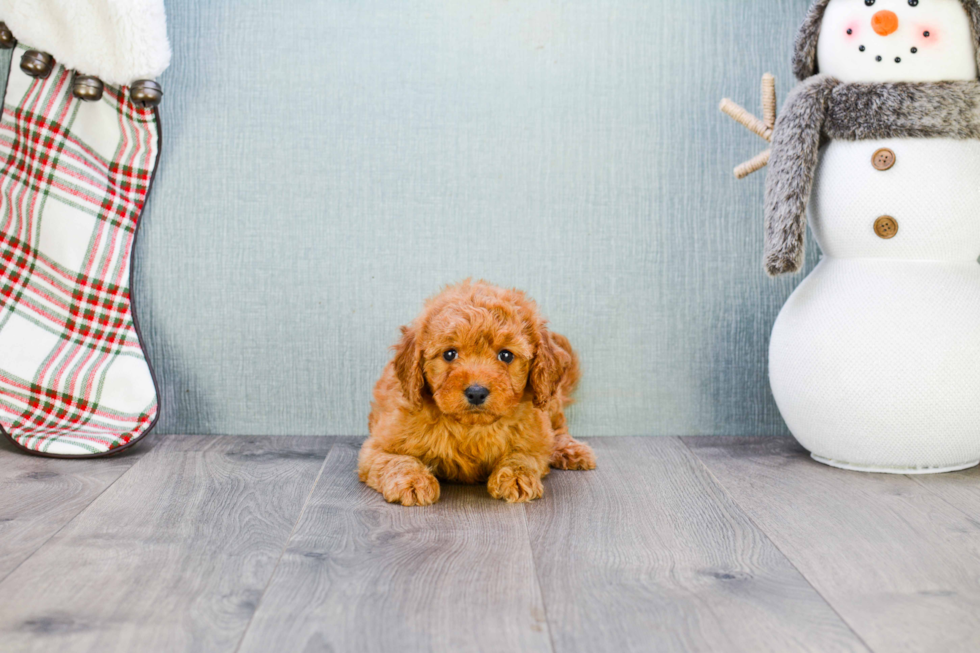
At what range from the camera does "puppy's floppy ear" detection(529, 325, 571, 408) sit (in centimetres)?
176

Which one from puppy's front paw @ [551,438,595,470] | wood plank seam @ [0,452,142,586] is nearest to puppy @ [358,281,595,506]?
puppy's front paw @ [551,438,595,470]

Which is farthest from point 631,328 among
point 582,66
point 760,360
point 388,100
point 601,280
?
point 388,100

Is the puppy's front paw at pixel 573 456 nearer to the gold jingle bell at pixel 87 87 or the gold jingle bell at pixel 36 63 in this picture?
the gold jingle bell at pixel 87 87

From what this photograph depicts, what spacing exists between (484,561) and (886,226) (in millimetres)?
1181

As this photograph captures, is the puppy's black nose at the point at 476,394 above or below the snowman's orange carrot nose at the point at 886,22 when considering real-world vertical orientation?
below

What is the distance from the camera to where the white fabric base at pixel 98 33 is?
1978 millimetres

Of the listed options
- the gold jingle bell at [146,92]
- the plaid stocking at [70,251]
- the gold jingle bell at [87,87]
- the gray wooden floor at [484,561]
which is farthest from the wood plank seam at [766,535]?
the gold jingle bell at [87,87]

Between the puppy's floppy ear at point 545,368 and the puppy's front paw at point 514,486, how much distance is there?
6.1 inches

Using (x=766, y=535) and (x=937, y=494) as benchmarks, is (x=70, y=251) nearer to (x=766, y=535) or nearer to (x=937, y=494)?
(x=766, y=535)

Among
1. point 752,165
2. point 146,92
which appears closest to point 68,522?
point 146,92

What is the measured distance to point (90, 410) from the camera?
207 centimetres

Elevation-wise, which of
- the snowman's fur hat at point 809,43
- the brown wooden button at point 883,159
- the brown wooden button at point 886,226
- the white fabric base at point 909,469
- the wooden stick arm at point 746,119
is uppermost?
the snowman's fur hat at point 809,43

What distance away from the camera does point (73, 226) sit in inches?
82.7

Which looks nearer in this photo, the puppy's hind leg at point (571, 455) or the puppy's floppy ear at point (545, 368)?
the puppy's floppy ear at point (545, 368)
